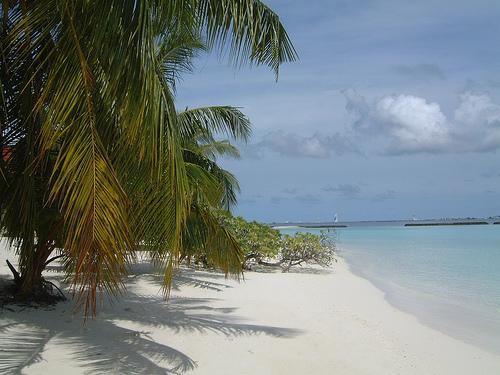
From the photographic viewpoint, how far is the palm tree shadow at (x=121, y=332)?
5.05 m

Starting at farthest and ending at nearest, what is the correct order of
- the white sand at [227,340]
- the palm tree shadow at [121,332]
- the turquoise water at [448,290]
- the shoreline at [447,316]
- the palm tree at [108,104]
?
the turquoise water at [448,290] → the shoreline at [447,316] → the white sand at [227,340] → the palm tree shadow at [121,332] → the palm tree at [108,104]

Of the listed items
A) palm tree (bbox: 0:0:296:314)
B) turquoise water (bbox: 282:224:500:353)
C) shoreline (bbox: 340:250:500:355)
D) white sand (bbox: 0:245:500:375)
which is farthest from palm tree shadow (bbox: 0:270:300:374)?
turquoise water (bbox: 282:224:500:353)

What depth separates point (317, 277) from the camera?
15.9 meters

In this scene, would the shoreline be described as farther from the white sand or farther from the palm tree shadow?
the palm tree shadow

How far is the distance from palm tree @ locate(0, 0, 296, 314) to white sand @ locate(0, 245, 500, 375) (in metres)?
1.17

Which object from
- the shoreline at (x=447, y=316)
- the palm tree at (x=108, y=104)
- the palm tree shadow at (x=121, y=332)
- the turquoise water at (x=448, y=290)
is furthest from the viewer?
the turquoise water at (x=448, y=290)

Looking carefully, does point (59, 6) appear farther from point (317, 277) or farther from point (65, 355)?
point (317, 277)

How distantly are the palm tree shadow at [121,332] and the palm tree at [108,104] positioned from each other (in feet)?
3.52

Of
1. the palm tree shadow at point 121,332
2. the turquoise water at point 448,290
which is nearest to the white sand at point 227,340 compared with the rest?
the palm tree shadow at point 121,332

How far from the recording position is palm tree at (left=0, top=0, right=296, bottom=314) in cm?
372

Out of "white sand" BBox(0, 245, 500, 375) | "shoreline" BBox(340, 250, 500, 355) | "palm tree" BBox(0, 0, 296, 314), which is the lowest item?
"shoreline" BBox(340, 250, 500, 355)

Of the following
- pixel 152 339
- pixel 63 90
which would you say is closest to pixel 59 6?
pixel 63 90

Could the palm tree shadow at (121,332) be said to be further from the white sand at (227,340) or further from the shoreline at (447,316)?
the shoreline at (447,316)

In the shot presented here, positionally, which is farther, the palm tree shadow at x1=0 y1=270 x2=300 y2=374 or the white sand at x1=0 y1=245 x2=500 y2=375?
the white sand at x1=0 y1=245 x2=500 y2=375
